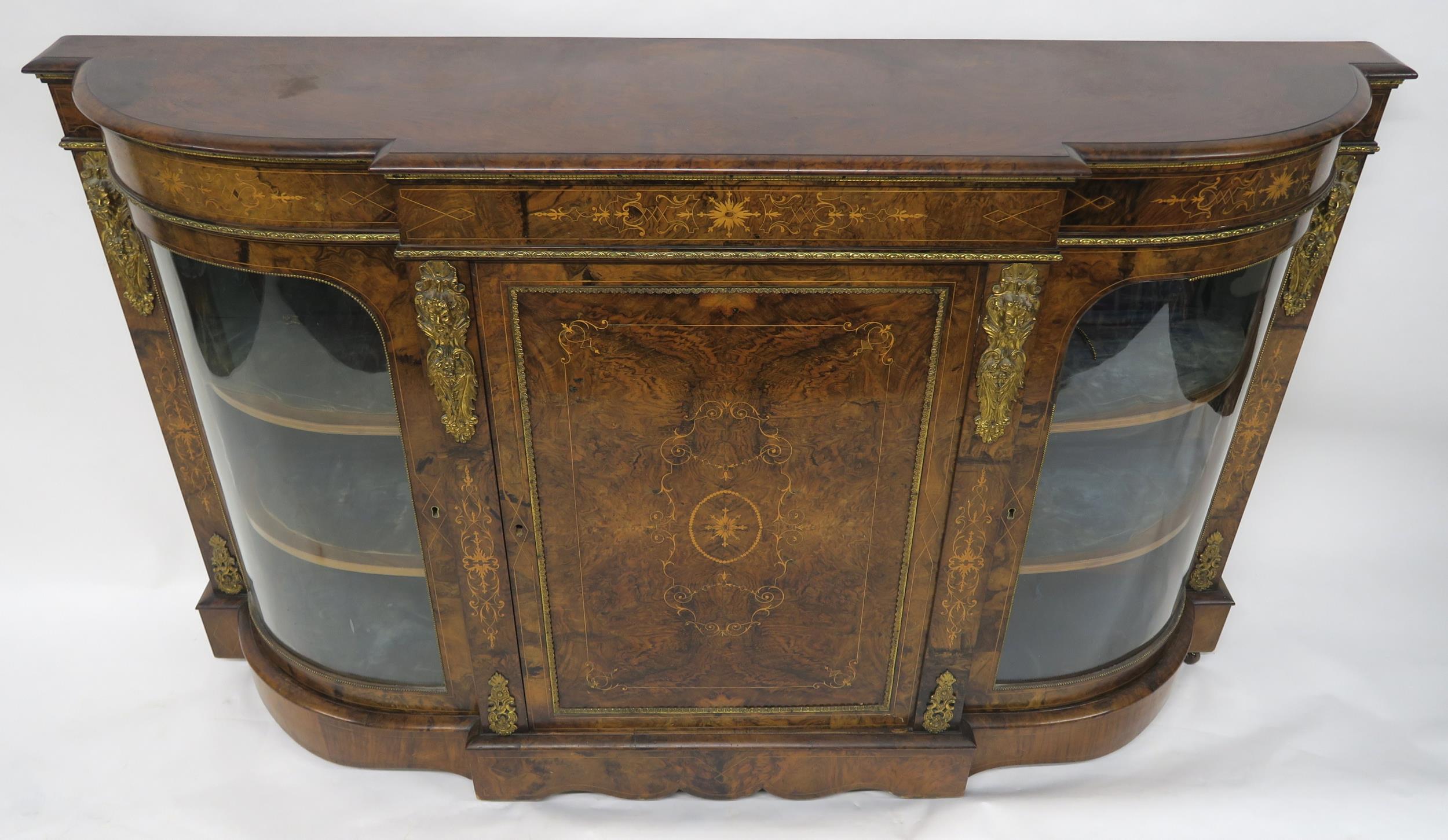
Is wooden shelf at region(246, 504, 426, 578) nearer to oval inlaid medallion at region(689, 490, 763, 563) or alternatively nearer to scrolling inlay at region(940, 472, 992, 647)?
oval inlaid medallion at region(689, 490, 763, 563)

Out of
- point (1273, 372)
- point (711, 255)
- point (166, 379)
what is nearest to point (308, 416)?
point (166, 379)

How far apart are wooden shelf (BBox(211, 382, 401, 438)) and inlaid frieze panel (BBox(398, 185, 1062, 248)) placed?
434 mm

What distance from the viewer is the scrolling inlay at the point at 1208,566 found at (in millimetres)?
2582

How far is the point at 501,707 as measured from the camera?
229 centimetres

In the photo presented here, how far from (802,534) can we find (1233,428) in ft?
3.22

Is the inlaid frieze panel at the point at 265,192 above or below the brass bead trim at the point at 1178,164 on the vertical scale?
below

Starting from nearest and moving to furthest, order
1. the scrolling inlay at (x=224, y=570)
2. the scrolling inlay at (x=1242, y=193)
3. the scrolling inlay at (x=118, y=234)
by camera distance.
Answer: the scrolling inlay at (x=1242, y=193) < the scrolling inlay at (x=118, y=234) < the scrolling inlay at (x=224, y=570)

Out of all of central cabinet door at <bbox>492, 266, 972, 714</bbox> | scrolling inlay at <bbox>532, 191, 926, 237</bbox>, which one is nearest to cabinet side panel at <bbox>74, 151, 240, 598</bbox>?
central cabinet door at <bbox>492, 266, 972, 714</bbox>

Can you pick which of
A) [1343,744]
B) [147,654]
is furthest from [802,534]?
[147,654]

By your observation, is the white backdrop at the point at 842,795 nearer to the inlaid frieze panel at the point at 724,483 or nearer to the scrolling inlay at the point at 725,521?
the inlaid frieze panel at the point at 724,483

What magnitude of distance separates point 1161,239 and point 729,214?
701 mm

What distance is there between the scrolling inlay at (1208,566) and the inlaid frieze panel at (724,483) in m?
0.87

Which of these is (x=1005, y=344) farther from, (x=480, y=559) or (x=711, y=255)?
(x=480, y=559)

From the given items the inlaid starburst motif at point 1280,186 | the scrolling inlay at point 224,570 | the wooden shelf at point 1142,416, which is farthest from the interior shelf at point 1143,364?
the scrolling inlay at point 224,570
